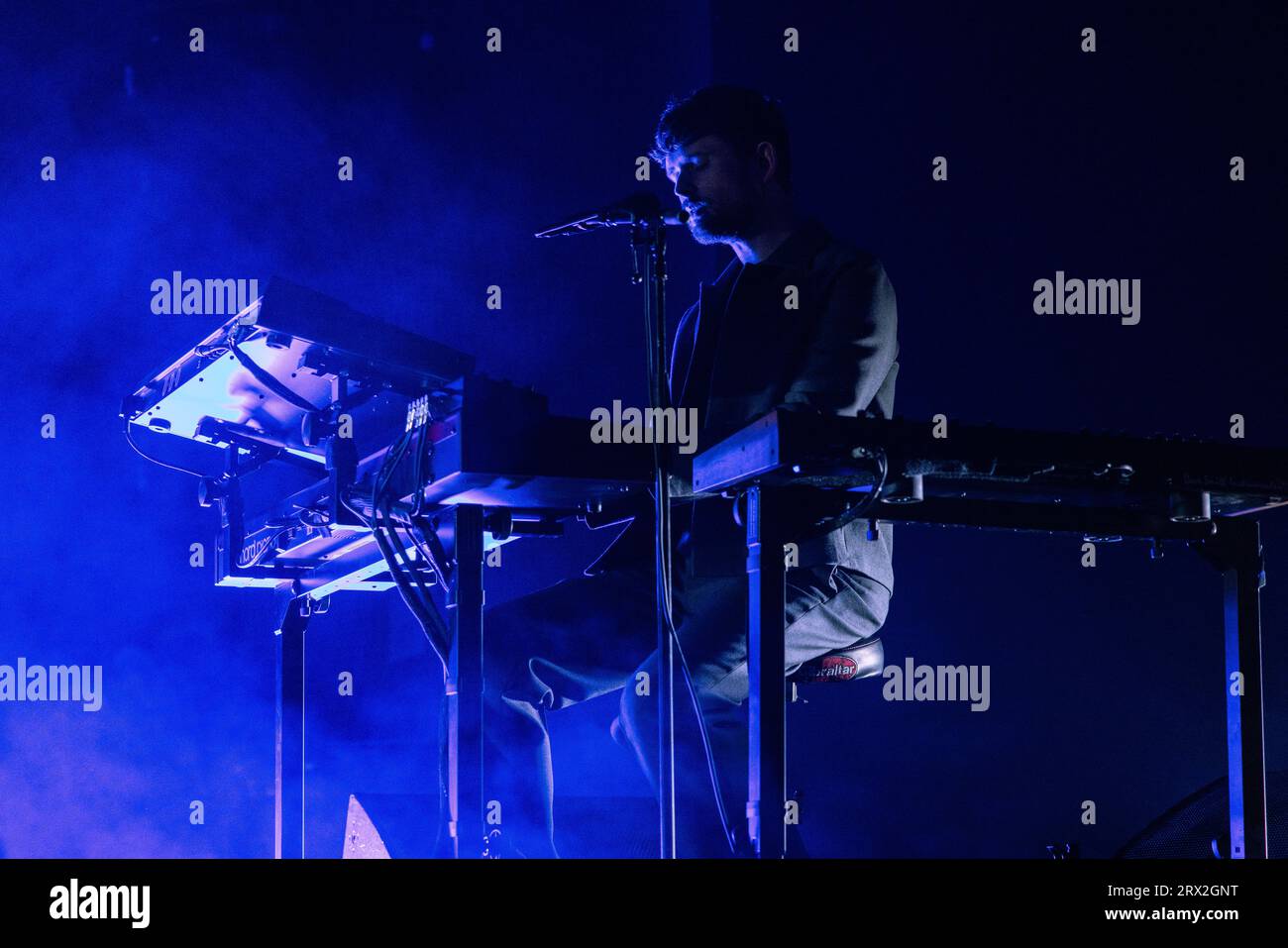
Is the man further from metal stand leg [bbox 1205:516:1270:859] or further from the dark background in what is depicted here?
the dark background

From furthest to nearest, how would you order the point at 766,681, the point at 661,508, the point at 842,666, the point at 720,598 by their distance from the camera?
the point at 842,666
the point at 720,598
the point at 661,508
the point at 766,681

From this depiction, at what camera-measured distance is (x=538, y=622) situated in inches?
79.9

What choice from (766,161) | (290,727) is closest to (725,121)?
(766,161)

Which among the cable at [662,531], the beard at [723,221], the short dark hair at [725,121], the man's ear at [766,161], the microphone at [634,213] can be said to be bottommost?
the cable at [662,531]

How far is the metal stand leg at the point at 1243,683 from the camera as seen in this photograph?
5.98 ft

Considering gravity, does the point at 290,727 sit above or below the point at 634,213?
below

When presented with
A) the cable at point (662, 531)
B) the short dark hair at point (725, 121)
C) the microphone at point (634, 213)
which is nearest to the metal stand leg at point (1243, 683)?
the cable at point (662, 531)

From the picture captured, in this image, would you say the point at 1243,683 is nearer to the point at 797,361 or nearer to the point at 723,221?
Answer: the point at 797,361

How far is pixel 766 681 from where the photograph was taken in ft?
4.91

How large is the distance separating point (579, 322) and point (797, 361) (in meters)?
1.67

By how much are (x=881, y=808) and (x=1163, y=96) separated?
1.99m

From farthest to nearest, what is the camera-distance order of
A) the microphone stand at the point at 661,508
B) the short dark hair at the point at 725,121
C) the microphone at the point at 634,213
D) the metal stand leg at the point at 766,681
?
the short dark hair at the point at 725,121, the microphone at the point at 634,213, the microphone stand at the point at 661,508, the metal stand leg at the point at 766,681

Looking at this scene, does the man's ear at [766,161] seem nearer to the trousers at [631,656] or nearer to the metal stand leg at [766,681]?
the trousers at [631,656]

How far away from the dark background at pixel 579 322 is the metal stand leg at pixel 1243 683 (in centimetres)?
127
